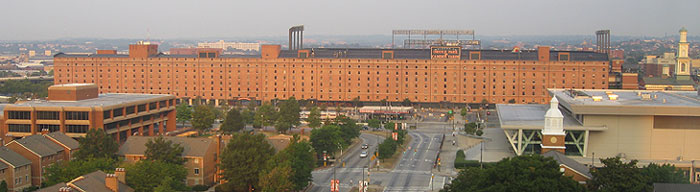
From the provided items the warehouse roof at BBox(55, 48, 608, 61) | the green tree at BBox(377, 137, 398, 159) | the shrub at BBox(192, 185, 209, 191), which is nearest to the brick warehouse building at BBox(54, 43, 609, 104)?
the warehouse roof at BBox(55, 48, 608, 61)

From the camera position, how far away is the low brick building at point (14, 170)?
2301 inches

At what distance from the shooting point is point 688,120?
214 feet

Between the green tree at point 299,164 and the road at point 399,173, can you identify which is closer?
the green tree at point 299,164

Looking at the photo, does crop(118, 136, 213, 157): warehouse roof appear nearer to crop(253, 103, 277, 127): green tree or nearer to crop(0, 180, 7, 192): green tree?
crop(0, 180, 7, 192): green tree

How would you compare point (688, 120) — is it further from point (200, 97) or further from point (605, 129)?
point (200, 97)

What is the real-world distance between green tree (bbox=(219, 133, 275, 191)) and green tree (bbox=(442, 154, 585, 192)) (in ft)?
62.7

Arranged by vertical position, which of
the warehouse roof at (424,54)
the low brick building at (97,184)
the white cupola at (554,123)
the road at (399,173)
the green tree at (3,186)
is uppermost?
the warehouse roof at (424,54)

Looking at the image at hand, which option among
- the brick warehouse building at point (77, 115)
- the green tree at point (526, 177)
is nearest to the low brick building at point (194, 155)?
the brick warehouse building at point (77, 115)

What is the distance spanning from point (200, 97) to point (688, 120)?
312ft

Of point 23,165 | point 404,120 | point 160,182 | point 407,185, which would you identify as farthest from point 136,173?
point 404,120

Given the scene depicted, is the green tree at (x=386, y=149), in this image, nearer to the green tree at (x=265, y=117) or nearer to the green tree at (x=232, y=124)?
the green tree at (x=232, y=124)

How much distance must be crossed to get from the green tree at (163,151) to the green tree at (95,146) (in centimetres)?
391

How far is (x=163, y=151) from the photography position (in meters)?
60.8

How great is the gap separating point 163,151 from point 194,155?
11.4 feet
